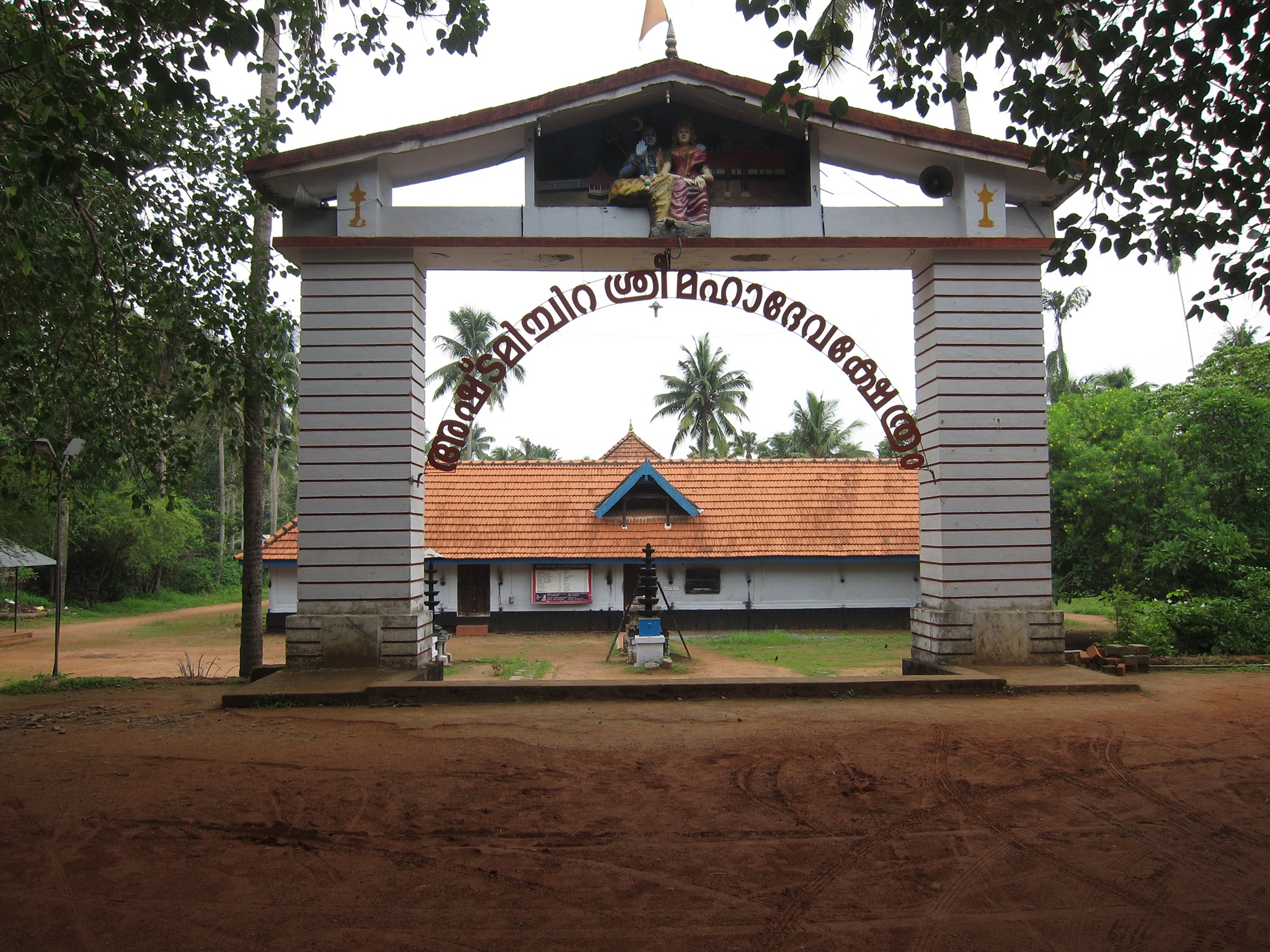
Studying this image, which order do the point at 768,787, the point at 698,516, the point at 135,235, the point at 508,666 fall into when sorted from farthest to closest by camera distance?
the point at 698,516
the point at 508,666
the point at 135,235
the point at 768,787

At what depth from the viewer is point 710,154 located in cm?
1039

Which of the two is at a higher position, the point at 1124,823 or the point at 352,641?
the point at 352,641

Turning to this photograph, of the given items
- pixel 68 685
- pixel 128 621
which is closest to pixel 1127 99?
pixel 68 685

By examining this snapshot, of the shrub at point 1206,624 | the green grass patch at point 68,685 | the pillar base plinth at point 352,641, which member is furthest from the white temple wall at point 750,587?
the pillar base plinth at point 352,641

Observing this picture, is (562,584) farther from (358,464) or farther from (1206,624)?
(1206,624)

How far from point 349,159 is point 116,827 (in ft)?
23.5

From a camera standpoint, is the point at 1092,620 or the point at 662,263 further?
the point at 1092,620

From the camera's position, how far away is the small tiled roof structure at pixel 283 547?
68.0 ft

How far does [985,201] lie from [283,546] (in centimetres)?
1713

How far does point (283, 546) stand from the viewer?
69.8 feet

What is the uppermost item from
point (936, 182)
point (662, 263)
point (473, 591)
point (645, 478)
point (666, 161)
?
point (666, 161)

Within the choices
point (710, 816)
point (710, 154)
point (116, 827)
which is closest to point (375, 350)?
point (710, 154)

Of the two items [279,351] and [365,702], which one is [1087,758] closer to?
[365,702]

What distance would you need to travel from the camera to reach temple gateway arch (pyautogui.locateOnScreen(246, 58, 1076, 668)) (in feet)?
31.9
